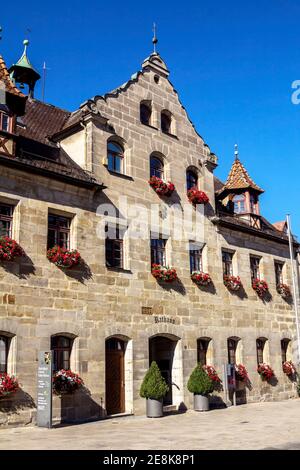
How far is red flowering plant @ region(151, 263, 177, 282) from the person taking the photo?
19547 mm

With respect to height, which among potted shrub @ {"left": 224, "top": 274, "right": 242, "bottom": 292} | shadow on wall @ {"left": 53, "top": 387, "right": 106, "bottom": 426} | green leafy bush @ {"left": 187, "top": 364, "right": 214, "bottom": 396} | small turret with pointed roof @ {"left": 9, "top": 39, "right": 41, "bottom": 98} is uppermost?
small turret with pointed roof @ {"left": 9, "top": 39, "right": 41, "bottom": 98}

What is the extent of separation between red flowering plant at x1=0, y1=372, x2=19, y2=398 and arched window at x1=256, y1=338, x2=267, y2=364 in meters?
13.1

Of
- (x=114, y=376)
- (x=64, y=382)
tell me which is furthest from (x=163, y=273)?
(x=64, y=382)

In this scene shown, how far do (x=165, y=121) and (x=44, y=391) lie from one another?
12.6 m

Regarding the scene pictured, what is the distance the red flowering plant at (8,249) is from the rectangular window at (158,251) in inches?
245

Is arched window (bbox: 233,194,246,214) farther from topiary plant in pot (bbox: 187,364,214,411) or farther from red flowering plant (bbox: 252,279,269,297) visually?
topiary plant in pot (bbox: 187,364,214,411)

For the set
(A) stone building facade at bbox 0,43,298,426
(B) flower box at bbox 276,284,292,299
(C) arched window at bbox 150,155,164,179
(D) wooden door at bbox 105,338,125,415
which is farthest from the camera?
(B) flower box at bbox 276,284,292,299

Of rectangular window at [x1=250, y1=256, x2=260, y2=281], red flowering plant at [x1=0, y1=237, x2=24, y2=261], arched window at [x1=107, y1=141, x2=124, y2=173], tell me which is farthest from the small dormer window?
rectangular window at [x1=250, y1=256, x2=260, y2=281]

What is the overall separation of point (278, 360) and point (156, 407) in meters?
9.82

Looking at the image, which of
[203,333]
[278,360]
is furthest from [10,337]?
[278,360]

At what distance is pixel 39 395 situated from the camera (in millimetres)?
14594

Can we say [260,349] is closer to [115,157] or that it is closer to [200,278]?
[200,278]

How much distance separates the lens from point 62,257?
16.3 m
